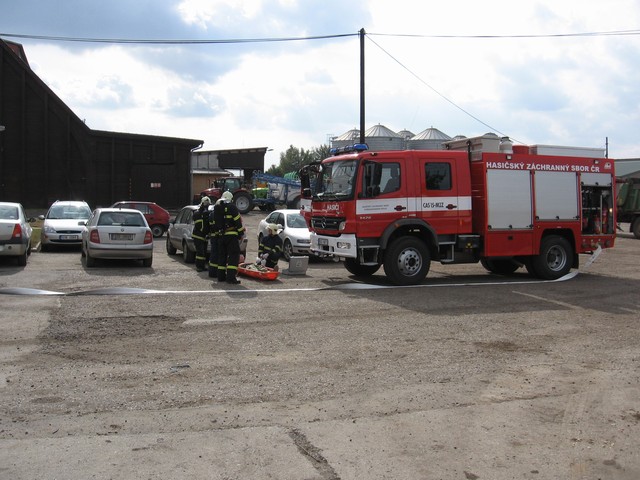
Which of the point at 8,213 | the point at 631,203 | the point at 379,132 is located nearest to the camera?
the point at 8,213

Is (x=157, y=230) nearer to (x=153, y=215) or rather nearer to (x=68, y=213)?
(x=153, y=215)

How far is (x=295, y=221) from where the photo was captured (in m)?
18.5

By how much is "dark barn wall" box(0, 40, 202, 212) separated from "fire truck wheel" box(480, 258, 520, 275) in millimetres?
24396

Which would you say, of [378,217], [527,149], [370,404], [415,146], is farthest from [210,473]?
[415,146]

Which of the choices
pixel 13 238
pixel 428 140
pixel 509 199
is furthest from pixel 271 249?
pixel 428 140

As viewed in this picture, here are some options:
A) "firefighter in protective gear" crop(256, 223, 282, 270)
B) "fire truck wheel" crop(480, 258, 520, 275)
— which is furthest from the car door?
"firefighter in protective gear" crop(256, 223, 282, 270)

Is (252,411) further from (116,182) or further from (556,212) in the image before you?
(116,182)

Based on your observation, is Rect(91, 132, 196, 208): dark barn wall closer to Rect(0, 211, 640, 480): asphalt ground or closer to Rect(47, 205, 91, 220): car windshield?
Rect(47, 205, 91, 220): car windshield

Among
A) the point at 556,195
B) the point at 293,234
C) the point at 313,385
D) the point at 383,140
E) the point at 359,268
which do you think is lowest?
the point at 313,385

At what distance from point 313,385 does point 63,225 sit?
15002mm

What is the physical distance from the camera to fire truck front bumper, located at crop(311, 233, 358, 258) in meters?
12.6

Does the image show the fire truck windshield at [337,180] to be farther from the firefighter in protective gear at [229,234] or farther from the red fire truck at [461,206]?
the firefighter in protective gear at [229,234]

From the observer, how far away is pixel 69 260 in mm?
16734

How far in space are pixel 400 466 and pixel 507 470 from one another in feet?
2.37
